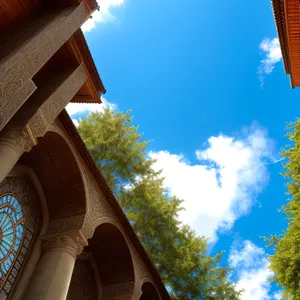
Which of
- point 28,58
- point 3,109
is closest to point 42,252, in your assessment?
point 3,109

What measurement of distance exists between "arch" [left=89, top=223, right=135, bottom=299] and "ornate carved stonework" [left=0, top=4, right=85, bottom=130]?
4781mm

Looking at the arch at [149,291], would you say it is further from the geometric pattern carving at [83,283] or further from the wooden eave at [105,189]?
the geometric pattern carving at [83,283]

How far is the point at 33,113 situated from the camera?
6.02 metres

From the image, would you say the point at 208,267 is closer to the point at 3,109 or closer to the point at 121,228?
the point at 121,228

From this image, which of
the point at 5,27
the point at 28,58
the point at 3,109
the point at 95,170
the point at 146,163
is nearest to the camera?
the point at 3,109

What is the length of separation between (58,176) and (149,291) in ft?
16.3

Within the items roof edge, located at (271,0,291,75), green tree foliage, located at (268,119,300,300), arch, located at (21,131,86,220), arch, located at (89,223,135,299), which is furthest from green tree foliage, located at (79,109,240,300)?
roof edge, located at (271,0,291,75)

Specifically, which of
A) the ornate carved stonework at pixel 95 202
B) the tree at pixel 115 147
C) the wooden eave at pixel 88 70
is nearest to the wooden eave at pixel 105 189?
the ornate carved stonework at pixel 95 202

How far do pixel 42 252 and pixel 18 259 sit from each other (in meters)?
0.55

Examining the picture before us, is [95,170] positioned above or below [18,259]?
above

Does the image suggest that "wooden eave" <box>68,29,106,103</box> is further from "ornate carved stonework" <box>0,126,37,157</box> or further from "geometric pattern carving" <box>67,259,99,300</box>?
"geometric pattern carving" <box>67,259,99,300</box>

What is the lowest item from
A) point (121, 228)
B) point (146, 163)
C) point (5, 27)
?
point (121, 228)

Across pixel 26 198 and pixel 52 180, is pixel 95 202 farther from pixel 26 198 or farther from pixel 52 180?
pixel 26 198

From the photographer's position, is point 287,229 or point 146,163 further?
point 146,163
